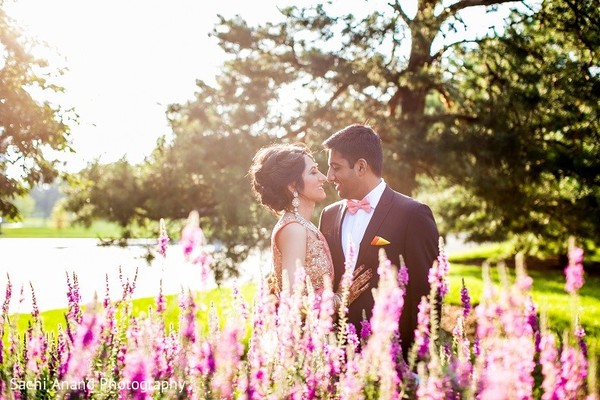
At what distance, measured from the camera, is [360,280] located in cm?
385

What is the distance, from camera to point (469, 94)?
1241 centimetres

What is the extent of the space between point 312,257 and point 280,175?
0.67 meters

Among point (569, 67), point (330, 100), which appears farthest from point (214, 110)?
point (569, 67)

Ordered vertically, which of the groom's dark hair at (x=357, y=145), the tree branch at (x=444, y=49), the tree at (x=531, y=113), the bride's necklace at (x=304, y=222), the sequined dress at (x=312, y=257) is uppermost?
the tree branch at (x=444, y=49)

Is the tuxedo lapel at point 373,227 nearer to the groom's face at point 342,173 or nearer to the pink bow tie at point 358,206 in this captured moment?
the pink bow tie at point 358,206

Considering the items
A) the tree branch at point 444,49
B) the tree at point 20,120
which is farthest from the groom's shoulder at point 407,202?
the tree branch at point 444,49

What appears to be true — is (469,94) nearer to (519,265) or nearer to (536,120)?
(536,120)

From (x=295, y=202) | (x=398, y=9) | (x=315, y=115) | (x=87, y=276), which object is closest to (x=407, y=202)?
(x=295, y=202)

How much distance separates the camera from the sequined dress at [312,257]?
3879 millimetres

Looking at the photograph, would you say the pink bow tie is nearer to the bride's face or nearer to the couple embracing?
the couple embracing

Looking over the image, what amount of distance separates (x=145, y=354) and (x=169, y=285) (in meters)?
16.4

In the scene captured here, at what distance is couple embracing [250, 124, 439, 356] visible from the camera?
Answer: 3.73 m

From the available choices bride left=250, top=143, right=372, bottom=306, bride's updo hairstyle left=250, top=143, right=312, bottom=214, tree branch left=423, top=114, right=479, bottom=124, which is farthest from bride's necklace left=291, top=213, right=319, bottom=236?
Result: tree branch left=423, top=114, right=479, bottom=124

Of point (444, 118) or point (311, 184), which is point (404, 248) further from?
point (444, 118)
